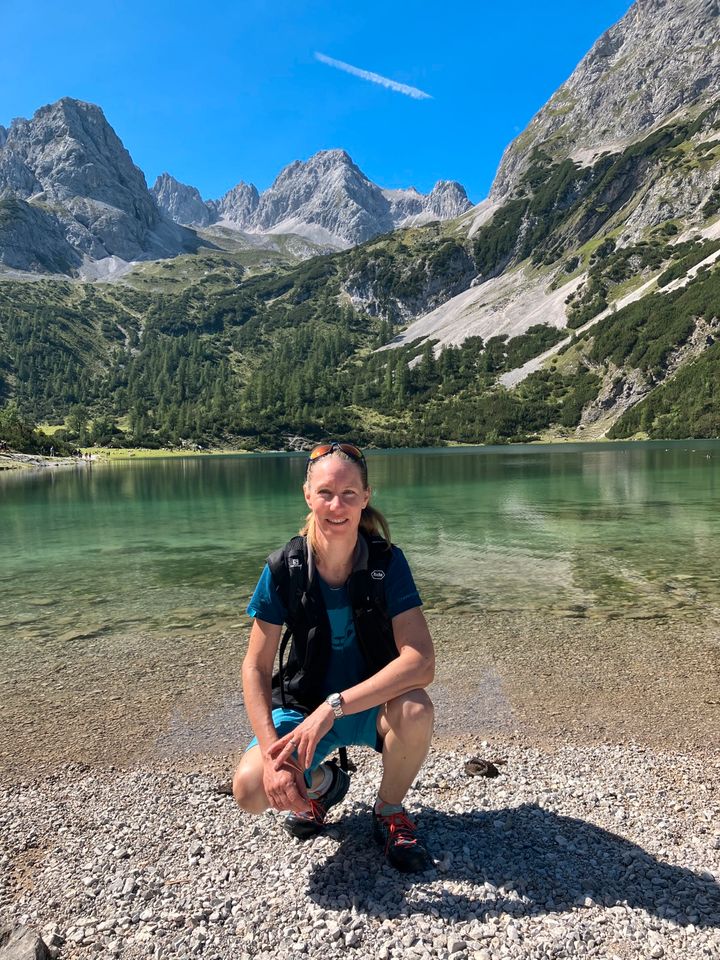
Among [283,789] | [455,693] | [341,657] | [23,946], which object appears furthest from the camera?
[455,693]

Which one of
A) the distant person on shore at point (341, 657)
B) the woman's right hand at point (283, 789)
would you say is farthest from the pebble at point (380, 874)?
the woman's right hand at point (283, 789)

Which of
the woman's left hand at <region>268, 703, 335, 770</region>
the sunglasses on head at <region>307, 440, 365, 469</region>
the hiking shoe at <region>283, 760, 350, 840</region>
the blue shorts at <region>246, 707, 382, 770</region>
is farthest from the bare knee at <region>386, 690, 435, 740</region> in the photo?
the sunglasses on head at <region>307, 440, 365, 469</region>

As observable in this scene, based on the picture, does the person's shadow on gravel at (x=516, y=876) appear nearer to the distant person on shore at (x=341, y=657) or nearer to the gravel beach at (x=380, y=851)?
the gravel beach at (x=380, y=851)

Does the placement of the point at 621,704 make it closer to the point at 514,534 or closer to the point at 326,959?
the point at 326,959

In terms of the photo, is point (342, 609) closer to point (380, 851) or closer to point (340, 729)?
point (340, 729)

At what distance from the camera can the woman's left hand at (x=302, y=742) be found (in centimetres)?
473

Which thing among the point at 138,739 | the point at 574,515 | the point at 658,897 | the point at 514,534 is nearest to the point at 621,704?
the point at 658,897

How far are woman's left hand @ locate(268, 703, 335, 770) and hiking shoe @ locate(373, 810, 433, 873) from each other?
113 cm

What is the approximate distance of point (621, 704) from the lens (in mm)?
9094

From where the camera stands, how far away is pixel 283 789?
4609mm

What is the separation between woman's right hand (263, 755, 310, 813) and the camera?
461 centimetres

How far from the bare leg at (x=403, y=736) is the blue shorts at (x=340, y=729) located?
0.15 m

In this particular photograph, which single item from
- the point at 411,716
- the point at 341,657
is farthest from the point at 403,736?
the point at 341,657

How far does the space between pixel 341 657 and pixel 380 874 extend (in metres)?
1.81
